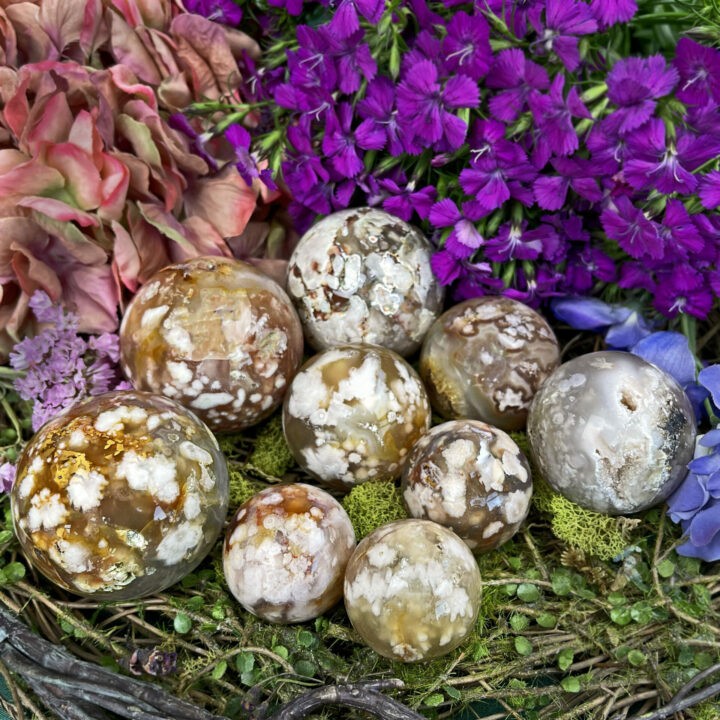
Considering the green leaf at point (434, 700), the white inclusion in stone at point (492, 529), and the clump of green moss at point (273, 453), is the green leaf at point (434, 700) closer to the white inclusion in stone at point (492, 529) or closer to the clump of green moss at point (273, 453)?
the white inclusion in stone at point (492, 529)

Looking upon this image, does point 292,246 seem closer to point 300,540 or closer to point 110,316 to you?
point 110,316

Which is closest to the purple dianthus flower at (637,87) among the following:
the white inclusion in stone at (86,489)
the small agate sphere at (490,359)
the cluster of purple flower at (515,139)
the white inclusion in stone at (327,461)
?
the cluster of purple flower at (515,139)

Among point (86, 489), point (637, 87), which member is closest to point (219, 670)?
point (86, 489)

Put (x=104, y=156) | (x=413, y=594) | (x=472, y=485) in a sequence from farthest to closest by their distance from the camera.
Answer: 1. (x=104, y=156)
2. (x=472, y=485)
3. (x=413, y=594)

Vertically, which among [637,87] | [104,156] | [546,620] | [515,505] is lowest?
[546,620]

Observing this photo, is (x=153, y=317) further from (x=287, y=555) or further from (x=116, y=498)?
(x=287, y=555)

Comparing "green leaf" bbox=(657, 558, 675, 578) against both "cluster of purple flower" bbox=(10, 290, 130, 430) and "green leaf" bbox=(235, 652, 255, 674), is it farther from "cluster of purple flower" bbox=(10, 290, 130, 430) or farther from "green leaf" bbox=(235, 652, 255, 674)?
"cluster of purple flower" bbox=(10, 290, 130, 430)

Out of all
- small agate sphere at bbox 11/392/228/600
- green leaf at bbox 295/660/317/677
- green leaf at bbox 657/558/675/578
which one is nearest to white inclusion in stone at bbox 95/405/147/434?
small agate sphere at bbox 11/392/228/600
